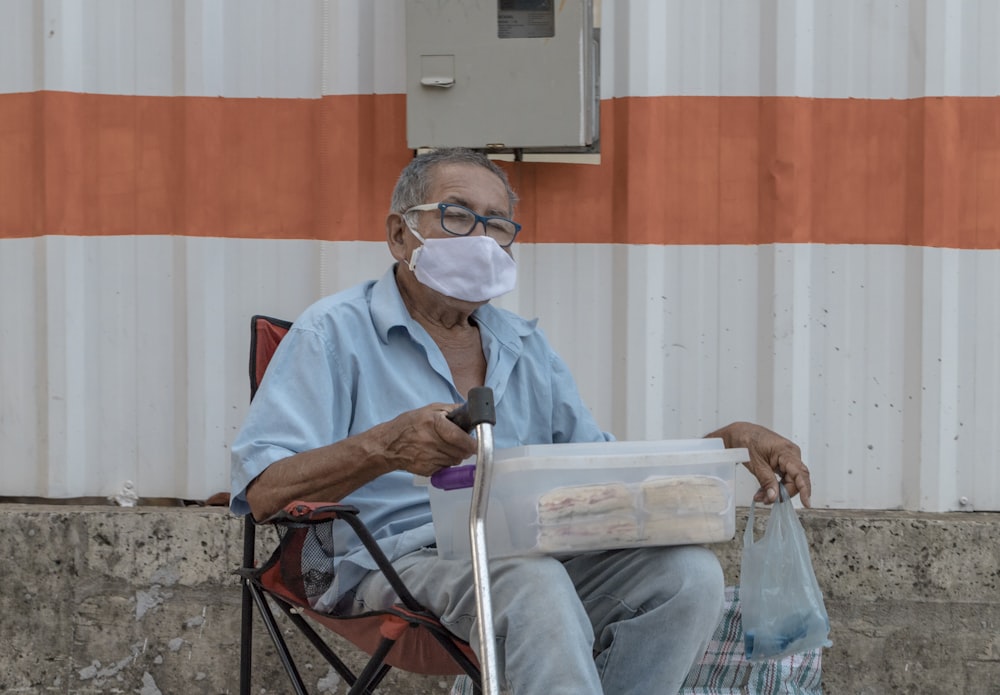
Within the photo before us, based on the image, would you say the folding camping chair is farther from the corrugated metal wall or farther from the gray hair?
the corrugated metal wall

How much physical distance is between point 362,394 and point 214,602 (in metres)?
1.40

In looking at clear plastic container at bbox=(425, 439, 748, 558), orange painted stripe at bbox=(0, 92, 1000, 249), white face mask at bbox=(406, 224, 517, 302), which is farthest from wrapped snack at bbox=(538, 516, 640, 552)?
orange painted stripe at bbox=(0, 92, 1000, 249)

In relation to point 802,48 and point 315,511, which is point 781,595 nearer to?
point 315,511

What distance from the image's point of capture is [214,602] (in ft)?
11.9

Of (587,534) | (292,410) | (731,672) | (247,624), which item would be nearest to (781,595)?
(587,534)

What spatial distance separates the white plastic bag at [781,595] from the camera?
8.10 feet

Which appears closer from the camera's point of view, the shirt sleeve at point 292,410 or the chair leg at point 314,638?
the shirt sleeve at point 292,410

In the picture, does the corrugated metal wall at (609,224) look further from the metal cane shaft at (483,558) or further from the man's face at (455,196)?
the metal cane shaft at (483,558)

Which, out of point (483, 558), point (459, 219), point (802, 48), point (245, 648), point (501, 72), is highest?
point (802, 48)

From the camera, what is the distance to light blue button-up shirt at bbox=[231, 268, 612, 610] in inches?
94.7

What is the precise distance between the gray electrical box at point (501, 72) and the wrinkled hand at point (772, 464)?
1195 mm

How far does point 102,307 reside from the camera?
3752 mm

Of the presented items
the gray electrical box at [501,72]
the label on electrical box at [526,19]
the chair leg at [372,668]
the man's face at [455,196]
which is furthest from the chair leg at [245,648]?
the label on electrical box at [526,19]

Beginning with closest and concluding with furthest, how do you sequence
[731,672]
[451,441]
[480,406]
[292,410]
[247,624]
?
[480,406], [451,441], [292,410], [247,624], [731,672]
